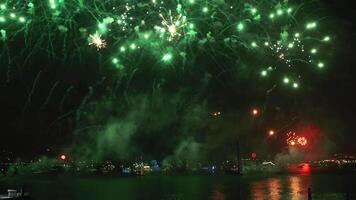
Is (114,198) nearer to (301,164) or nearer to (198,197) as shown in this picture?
(198,197)

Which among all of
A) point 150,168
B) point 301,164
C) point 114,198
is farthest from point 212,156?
point 114,198

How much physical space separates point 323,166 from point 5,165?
70.6 meters

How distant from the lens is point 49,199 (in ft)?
124

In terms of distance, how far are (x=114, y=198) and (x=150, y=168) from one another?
6552 centimetres

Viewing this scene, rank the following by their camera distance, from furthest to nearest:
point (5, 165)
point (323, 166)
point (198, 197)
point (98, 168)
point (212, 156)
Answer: point (323, 166) < point (98, 168) < point (5, 165) < point (212, 156) < point (198, 197)

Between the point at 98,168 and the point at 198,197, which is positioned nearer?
the point at 198,197

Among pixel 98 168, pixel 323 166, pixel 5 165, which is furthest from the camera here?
pixel 323 166

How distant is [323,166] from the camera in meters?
118

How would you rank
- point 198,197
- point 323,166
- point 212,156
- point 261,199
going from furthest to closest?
1. point 323,166
2. point 212,156
3. point 198,197
4. point 261,199

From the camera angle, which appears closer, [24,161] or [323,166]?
[24,161]

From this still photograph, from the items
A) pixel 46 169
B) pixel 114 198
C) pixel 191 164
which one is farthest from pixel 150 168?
pixel 114 198

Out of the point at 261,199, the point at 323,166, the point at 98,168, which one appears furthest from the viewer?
the point at 323,166

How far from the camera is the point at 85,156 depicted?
9369cm

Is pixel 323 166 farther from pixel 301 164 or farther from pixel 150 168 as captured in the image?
pixel 150 168
